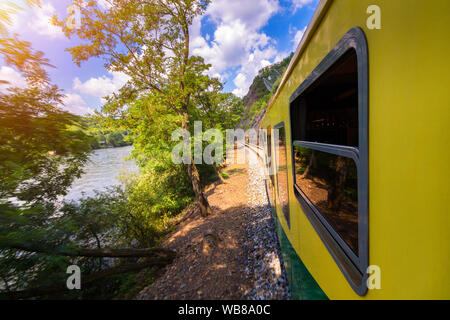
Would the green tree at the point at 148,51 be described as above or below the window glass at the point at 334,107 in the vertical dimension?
above

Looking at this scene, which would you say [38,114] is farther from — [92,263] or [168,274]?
[168,274]

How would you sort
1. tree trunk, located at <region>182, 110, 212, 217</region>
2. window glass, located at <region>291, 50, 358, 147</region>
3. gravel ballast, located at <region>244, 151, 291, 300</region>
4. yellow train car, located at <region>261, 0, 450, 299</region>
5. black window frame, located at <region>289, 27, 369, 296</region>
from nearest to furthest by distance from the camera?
1. yellow train car, located at <region>261, 0, 450, 299</region>
2. black window frame, located at <region>289, 27, 369, 296</region>
3. window glass, located at <region>291, 50, 358, 147</region>
4. gravel ballast, located at <region>244, 151, 291, 300</region>
5. tree trunk, located at <region>182, 110, 212, 217</region>

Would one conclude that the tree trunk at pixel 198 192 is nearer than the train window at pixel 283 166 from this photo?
No

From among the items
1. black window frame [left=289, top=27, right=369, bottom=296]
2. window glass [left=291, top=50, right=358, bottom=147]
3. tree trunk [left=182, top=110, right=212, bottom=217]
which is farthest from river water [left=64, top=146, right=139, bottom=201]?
black window frame [left=289, top=27, right=369, bottom=296]

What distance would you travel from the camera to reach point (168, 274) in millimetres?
4938

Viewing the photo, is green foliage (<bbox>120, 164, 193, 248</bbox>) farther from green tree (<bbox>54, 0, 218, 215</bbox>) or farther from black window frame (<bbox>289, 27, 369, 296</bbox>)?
A: black window frame (<bbox>289, 27, 369, 296</bbox>)

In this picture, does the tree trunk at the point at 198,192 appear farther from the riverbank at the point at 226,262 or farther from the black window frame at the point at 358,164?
the black window frame at the point at 358,164

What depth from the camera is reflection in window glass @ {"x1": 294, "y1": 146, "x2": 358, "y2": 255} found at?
0.92m

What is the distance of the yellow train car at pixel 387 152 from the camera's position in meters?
0.47

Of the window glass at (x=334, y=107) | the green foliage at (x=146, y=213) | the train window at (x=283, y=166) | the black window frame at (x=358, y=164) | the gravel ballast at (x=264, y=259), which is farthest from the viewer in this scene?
the green foliage at (x=146, y=213)

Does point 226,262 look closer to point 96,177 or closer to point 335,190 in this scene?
point 335,190

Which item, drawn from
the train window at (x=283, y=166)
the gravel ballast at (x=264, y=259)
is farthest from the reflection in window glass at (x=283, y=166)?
the gravel ballast at (x=264, y=259)

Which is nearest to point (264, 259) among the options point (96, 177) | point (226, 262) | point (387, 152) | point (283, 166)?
point (226, 262)
